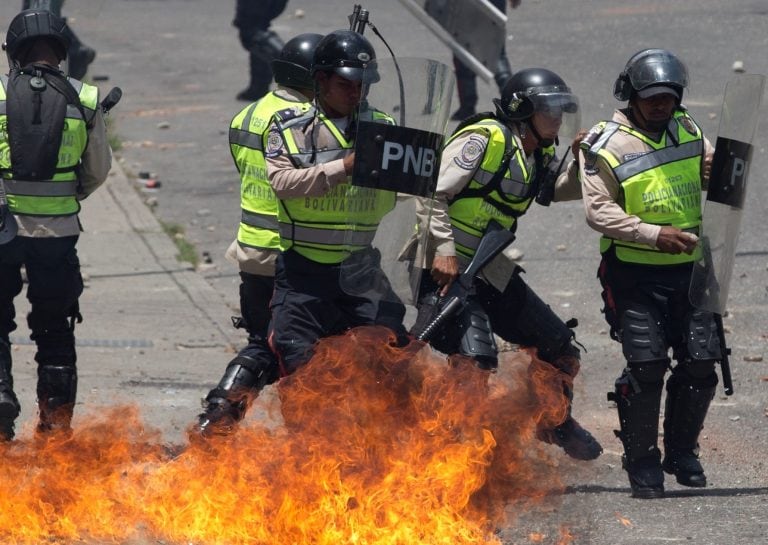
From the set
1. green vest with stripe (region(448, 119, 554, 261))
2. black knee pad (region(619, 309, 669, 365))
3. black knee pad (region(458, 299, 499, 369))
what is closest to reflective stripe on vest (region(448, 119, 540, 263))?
green vest with stripe (region(448, 119, 554, 261))

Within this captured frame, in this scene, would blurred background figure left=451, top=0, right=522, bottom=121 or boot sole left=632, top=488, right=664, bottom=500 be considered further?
blurred background figure left=451, top=0, right=522, bottom=121

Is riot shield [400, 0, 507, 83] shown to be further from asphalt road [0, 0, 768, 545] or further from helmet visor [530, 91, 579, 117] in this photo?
helmet visor [530, 91, 579, 117]

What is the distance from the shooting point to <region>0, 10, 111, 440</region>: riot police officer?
20.1ft

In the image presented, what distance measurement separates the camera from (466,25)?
12.4 m

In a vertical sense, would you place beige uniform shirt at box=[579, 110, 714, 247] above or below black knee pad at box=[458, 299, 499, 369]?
above

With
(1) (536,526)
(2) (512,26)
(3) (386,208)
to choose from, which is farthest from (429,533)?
(2) (512,26)

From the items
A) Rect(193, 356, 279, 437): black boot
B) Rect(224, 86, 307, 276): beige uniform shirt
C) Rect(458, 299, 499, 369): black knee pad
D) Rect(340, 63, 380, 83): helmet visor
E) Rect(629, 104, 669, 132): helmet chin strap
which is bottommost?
Rect(193, 356, 279, 437): black boot

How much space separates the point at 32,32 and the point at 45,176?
608 millimetres

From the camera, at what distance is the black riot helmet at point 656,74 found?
5902 millimetres

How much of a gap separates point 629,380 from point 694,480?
0.52 meters

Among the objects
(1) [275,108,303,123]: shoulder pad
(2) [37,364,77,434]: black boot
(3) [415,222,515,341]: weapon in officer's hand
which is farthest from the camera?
(2) [37,364,77,434]: black boot

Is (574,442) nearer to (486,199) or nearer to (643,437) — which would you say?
(643,437)

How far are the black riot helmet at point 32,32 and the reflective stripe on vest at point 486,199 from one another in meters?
1.74

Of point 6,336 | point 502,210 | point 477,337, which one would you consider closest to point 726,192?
point 502,210
